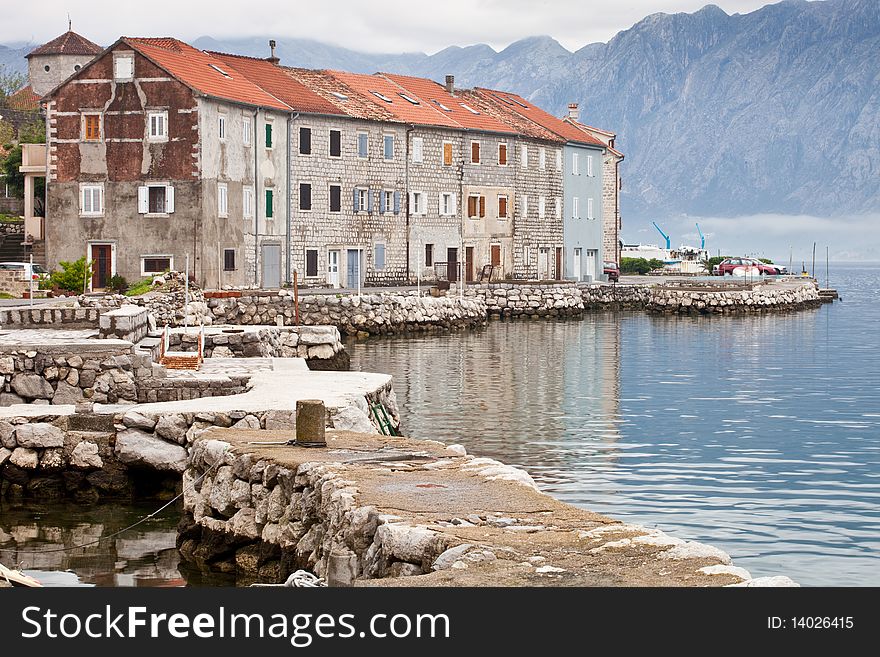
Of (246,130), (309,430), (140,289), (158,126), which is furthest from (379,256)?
(309,430)

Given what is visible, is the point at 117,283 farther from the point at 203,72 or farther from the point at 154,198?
the point at 203,72

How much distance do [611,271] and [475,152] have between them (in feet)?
63.8

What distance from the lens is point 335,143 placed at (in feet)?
248

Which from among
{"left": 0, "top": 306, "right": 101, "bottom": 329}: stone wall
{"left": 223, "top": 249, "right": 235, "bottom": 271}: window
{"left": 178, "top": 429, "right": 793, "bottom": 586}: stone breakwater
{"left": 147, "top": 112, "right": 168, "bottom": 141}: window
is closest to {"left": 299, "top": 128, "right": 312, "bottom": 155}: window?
{"left": 223, "top": 249, "right": 235, "bottom": 271}: window

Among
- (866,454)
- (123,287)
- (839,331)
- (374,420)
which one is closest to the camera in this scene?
(374,420)

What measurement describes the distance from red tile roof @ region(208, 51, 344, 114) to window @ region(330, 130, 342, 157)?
3.57 ft

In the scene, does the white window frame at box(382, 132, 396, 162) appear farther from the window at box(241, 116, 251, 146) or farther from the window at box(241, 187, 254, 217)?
the window at box(241, 187, 254, 217)

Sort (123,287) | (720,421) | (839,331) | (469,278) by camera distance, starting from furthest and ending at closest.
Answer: (469,278) → (839,331) → (123,287) → (720,421)

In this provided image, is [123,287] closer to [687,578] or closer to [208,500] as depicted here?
[208,500]

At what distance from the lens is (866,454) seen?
2880 cm

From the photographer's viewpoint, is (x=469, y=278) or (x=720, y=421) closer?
(x=720, y=421)

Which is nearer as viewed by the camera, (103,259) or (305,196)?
(103,259)
